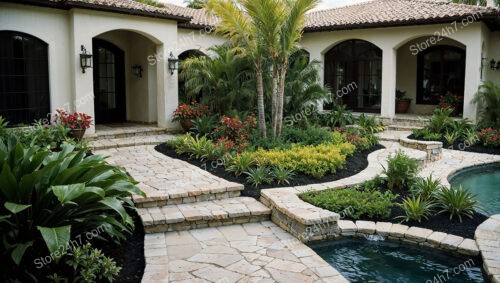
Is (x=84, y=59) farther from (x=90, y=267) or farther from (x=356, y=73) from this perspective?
(x=356, y=73)

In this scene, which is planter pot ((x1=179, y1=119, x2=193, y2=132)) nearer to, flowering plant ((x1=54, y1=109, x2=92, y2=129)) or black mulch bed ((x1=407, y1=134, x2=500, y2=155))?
flowering plant ((x1=54, y1=109, x2=92, y2=129))

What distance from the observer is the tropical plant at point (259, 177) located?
27.0ft

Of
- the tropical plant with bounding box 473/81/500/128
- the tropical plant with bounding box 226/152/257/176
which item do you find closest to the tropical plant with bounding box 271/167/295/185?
the tropical plant with bounding box 226/152/257/176

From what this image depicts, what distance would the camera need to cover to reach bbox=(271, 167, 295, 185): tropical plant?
8.31m

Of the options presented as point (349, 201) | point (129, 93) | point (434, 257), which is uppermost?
point (129, 93)

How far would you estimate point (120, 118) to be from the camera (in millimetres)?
15875

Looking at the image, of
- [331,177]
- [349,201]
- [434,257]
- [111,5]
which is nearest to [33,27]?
[111,5]

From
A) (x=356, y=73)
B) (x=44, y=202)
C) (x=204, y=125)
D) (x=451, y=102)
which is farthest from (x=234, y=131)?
(x=451, y=102)

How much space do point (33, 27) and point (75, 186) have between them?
8.63 metres

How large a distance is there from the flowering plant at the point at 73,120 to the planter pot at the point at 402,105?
11883 mm

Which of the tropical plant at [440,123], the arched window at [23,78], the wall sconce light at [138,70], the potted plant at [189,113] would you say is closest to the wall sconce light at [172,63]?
the potted plant at [189,113]

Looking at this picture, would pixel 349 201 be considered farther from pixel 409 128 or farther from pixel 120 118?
pixel 120 118

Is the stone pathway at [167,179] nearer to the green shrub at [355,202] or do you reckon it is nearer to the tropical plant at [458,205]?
the green shrub at [355,202]

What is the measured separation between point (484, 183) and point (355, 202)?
4174 mm
